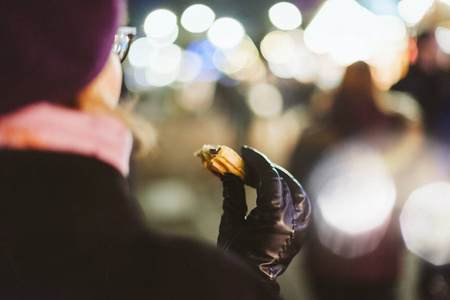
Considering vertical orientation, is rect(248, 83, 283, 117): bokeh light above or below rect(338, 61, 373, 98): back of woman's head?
below

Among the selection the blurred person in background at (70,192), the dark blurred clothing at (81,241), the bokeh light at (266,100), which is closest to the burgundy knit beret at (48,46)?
the blurred person in background at (70,192)

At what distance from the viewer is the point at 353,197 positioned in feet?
9.02

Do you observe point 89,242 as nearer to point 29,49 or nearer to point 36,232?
point 36,232

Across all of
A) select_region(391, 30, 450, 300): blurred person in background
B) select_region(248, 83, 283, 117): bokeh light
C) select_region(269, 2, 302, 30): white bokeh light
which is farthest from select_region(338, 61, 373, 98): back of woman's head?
select_region(248, 83, 283, 117): bokeh light

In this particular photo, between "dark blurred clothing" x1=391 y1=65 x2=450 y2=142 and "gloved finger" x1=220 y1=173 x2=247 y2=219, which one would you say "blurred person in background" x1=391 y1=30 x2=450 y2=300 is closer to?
"dark blurred clothing" x1=391 y1=65 x2=450 y2=142

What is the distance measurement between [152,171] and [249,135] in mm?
2290

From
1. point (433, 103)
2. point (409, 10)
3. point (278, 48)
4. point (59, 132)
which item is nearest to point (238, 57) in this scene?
point (278, 48)

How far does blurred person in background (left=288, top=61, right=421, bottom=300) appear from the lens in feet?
9.04

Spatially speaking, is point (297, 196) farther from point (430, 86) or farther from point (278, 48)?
point (278, 48)

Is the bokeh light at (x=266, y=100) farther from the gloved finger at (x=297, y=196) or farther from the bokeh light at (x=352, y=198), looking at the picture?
the gloved finger at (x=297, y=196)

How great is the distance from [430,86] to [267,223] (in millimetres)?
3161

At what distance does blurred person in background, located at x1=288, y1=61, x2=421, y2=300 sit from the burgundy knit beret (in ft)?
6.38

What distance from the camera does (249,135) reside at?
9.89 m

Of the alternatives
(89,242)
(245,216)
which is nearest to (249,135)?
(245,216)
